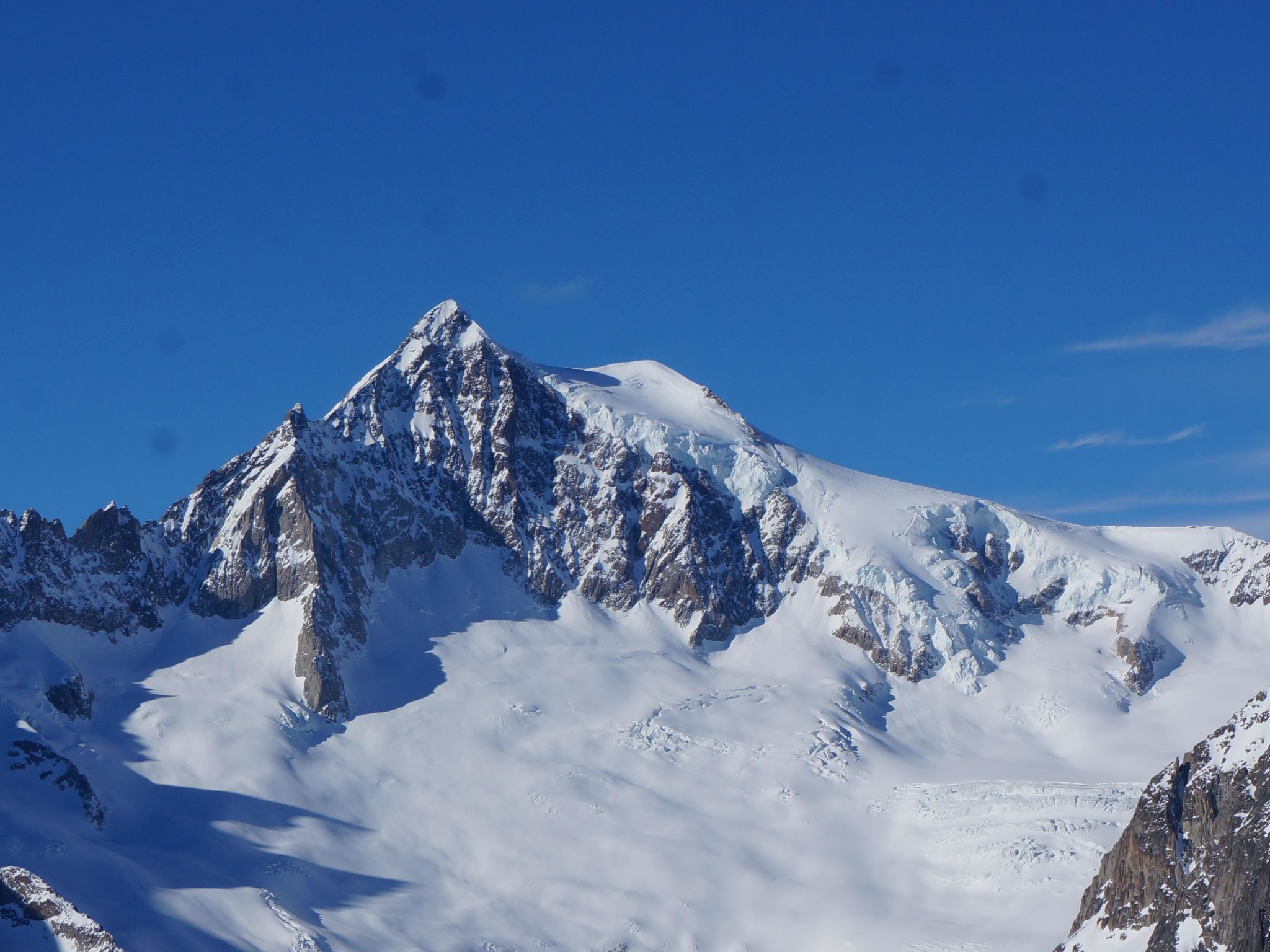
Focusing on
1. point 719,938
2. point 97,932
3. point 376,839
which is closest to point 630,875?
point 719,938

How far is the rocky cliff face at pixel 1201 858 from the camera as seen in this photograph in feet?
352

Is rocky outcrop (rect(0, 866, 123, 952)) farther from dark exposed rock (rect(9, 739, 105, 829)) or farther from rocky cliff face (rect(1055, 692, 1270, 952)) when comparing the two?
rocky cliff face (rect(1055, 692, 1270, 952))

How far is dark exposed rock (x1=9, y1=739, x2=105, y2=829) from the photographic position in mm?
183000

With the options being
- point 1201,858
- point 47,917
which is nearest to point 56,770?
point 47,917

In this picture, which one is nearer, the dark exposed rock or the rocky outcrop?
the rocky outcrop

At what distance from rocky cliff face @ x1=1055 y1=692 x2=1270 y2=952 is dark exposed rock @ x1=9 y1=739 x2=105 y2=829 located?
362 feet

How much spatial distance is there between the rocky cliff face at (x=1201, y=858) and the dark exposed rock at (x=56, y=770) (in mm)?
110386

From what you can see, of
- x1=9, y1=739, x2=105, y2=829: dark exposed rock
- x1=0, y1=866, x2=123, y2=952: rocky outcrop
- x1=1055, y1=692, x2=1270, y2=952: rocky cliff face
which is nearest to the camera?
x1=1055, y1=692, x2=1270, y2=952: rocky cliff face

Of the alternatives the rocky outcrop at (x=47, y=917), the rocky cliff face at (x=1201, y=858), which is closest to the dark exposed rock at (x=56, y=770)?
the rocky outcrop at (x=47, y=917)

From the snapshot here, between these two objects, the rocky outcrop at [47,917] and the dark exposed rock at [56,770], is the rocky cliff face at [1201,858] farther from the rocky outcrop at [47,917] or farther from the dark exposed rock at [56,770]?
the dark exposed rock at [56,770]

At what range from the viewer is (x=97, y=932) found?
146 m

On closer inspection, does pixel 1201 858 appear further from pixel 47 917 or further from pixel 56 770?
pixel 56 770

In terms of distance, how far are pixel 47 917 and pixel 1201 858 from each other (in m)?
97.7

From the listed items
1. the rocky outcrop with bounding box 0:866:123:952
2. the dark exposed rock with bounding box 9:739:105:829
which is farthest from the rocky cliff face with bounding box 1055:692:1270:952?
the dark exposed rock with bounding box 9:739:105:829
